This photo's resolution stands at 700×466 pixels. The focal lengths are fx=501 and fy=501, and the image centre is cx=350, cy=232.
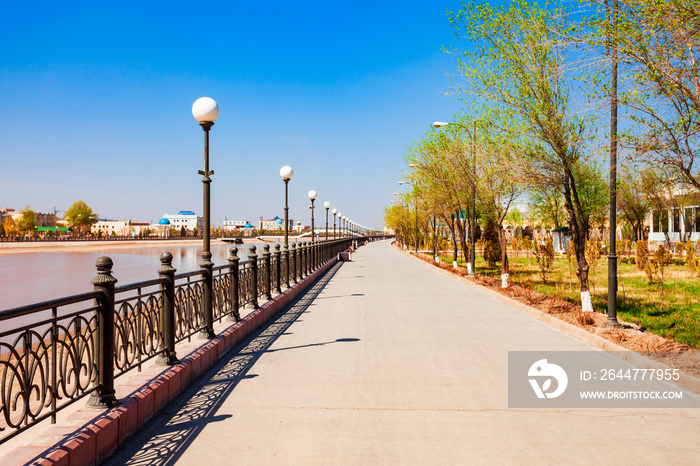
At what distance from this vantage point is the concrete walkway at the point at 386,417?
13.4ft

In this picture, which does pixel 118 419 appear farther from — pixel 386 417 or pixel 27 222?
pixel 27 222

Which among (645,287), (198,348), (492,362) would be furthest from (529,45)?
(645,287)

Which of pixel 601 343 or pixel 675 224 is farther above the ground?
pixel 675 224

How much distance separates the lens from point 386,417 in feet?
16.3

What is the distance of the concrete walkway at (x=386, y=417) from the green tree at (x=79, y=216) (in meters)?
154

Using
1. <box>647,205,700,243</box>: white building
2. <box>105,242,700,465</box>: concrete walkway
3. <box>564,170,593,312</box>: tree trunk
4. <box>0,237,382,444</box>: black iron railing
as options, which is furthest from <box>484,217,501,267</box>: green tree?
<box>0,237,382,444</box>: black iron railing

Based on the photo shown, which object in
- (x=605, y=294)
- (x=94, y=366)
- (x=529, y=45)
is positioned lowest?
(x=605, y=294)

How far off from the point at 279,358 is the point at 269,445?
319 cm

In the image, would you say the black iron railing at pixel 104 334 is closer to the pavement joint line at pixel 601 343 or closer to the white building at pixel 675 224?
the pavement joint line at pixel 601 343

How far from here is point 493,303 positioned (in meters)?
14.1

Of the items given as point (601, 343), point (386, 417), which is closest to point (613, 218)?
point (601, 343)

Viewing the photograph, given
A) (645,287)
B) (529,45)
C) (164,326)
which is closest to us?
(164,326)

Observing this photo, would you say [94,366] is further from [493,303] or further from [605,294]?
[605,294]

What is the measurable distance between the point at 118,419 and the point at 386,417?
95.7 inches
